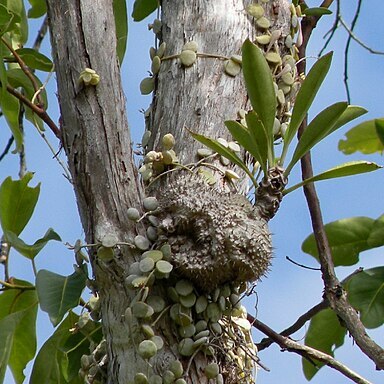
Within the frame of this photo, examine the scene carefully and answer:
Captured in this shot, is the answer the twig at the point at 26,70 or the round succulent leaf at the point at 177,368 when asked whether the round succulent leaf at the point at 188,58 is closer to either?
the twig at the point at 26,70

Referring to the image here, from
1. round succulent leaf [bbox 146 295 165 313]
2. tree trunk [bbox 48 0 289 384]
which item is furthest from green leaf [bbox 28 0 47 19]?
round succulent leaf [bbox 146 295 165 313]

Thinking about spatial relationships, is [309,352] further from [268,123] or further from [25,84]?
[25,84]

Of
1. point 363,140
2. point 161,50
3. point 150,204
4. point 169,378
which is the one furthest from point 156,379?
point 363,140

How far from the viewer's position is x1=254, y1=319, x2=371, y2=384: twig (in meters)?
1.30

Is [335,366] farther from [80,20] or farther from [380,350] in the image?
[80,20]

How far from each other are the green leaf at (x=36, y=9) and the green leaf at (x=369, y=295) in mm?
911

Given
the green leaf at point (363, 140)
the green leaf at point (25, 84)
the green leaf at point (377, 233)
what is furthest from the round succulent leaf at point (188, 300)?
the green leaf at point (363, 140)

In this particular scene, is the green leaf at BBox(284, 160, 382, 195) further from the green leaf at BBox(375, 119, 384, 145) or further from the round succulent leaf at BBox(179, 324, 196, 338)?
the green leaf at BBox(375, 119, 384, 145)

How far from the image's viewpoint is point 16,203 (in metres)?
1.47

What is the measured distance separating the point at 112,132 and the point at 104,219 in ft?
0.41

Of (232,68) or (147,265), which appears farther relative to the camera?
(232,68)

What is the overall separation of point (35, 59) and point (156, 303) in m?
0.74

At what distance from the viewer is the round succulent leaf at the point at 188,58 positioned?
133 cm

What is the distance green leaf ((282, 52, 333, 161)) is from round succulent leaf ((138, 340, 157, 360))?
1.04 feet
